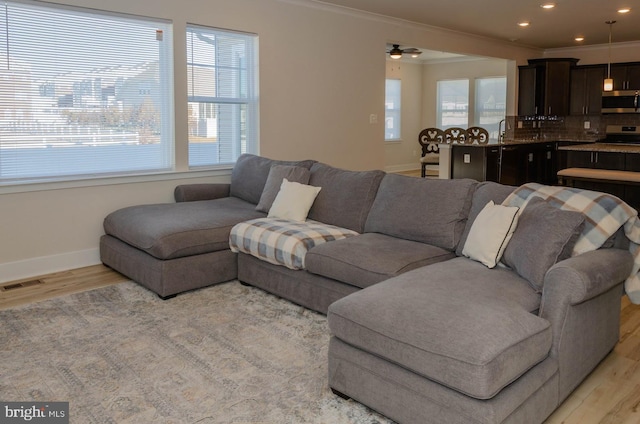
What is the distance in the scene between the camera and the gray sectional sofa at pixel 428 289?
2070 mm

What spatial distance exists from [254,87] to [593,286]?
422 centimetres

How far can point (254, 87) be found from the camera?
583 cm

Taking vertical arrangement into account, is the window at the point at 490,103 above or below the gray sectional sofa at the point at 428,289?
above

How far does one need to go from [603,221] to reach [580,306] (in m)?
0.56

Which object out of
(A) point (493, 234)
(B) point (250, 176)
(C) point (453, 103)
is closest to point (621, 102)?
(C) point (453, 103)

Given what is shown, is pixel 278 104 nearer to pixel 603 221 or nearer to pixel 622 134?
pixel 603 221

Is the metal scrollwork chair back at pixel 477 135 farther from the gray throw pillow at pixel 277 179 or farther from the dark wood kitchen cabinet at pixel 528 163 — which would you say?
the gray throw pillow at pixel 277 179

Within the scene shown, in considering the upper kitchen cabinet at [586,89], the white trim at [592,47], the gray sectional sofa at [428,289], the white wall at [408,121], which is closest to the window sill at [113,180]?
the gray sectional sofa at [428,289]

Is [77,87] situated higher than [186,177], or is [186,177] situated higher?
[77,87]

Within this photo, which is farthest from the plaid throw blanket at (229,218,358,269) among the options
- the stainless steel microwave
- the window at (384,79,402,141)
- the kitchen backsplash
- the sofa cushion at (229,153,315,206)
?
the window at (384,79,402,141)

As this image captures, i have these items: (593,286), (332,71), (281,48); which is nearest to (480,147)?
(332,71)

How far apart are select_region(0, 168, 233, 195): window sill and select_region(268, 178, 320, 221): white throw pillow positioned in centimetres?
135

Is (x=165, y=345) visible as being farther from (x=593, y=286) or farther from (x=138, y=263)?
(x=593, y=286)

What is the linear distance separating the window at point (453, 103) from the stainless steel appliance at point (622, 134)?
2.92m
